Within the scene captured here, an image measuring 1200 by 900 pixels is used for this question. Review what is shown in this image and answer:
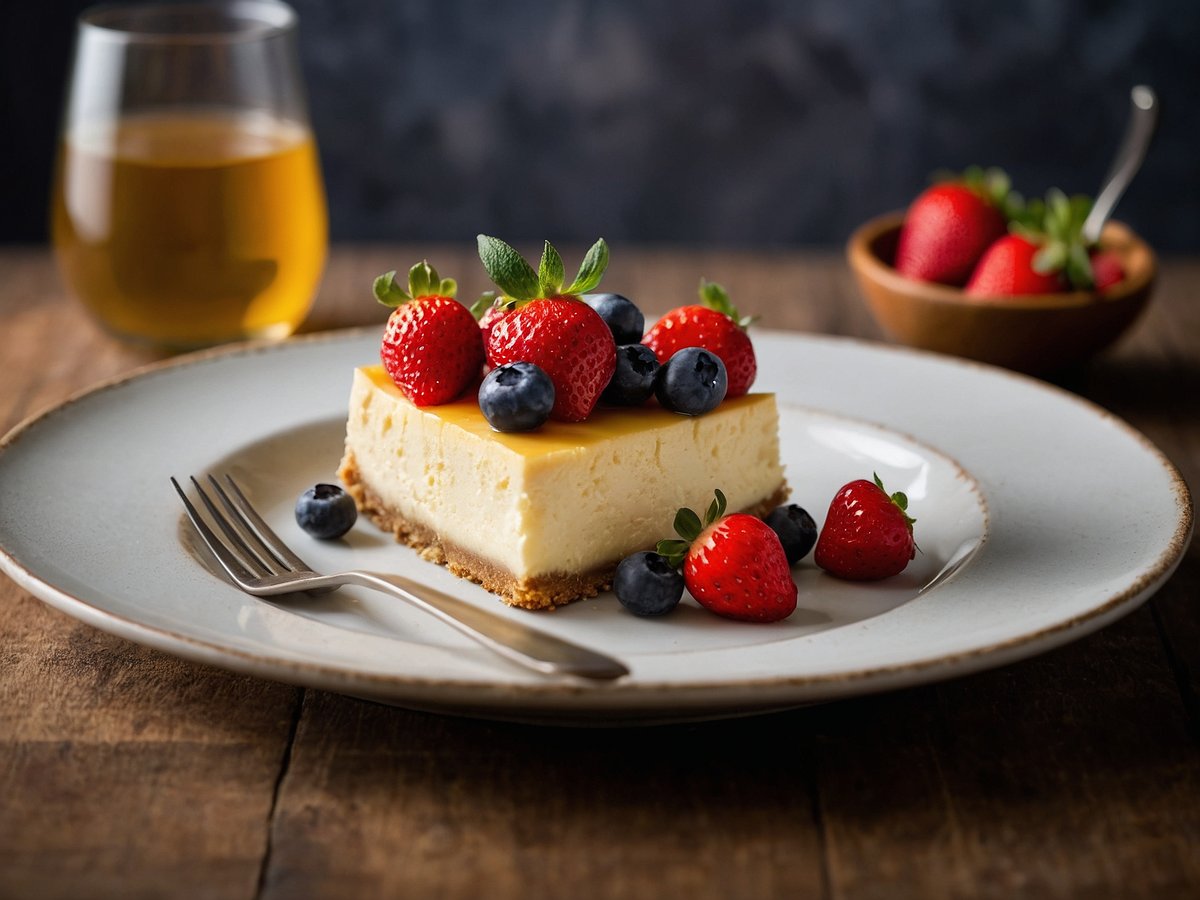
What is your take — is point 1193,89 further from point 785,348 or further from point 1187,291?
point 785,348

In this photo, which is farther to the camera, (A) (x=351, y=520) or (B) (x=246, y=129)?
(B) (x=246, y=129)

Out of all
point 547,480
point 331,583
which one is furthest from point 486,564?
point 331,583

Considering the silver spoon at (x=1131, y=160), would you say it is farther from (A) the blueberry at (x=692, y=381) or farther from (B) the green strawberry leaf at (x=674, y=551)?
(B) the green strawberry leaf at (x=674, y=551)

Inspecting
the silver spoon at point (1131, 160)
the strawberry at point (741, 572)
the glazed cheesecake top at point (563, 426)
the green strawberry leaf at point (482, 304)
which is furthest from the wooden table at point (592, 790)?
the silver spoon at point (1131, 160)

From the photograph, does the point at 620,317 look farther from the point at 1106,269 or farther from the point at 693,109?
the point at 693,109

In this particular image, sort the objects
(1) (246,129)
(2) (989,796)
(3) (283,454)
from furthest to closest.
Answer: (1) (246,129) < (3) (283,454) < (2) (989,796)

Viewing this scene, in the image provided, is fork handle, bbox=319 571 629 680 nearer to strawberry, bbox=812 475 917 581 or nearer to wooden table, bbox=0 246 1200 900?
wooden table, bbox=0 246 1200 900

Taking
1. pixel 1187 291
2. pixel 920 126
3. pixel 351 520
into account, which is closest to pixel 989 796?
pixel 351 520
